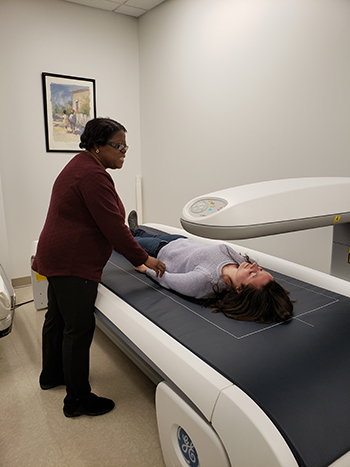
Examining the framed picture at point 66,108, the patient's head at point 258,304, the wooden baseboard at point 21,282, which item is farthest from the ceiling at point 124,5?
the patient's head at point 258,304

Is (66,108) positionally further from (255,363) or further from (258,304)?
(255,363)

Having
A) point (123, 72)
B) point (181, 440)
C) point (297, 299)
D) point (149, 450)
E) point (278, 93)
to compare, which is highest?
point (123, 72)

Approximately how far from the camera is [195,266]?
1868 millimetres

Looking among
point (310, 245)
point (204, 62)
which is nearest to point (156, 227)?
point (310, 245)

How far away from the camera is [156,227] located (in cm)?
293

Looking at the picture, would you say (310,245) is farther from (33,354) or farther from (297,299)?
(33,354)

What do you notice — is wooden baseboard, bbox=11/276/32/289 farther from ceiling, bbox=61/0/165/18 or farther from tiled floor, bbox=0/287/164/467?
ceiling, bbox=61/0/165/18

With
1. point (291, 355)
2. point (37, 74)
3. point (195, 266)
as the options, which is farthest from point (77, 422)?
point (37, 74)

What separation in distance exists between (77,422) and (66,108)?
268cm

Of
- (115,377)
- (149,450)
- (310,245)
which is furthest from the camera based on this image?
(310,245)

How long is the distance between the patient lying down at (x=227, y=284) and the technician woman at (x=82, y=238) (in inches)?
8.6

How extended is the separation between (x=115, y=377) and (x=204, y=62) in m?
2.47

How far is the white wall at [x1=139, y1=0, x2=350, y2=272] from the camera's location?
2125 millimetres

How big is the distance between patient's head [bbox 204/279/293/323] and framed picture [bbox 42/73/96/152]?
243cm
